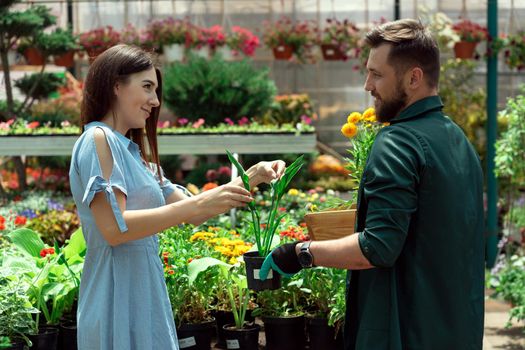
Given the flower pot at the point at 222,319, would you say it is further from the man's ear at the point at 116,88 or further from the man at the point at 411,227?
the man at the point at 411,227

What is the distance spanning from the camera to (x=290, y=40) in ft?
30.3

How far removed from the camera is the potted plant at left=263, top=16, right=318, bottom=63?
30.2ft

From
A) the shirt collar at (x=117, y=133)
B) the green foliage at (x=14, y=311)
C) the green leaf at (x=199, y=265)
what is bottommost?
the green foliage at (x=14, y=311)

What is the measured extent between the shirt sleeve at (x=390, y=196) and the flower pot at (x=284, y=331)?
2.00m

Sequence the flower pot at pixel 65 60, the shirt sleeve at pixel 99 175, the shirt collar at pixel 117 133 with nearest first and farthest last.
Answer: the shirt sleeve at pixel 99 175 → the shirt collar at pixel 117 133 → the flower pot at pixel 65 60

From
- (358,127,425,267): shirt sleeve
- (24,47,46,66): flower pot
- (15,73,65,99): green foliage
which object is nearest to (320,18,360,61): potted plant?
(15,73,65,99): green foliage

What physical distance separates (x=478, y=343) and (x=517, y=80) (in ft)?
28.2

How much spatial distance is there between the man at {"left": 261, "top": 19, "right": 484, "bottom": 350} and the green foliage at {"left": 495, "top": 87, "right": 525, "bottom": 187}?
424 centimetres

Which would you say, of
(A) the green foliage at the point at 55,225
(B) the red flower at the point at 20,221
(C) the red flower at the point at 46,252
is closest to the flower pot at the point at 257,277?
(C) the red flower at the point at 46,252

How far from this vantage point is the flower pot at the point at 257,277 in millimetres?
2336

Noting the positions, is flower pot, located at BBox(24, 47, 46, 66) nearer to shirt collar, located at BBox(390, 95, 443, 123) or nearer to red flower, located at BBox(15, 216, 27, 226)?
red flower, located at BBox(15, 216, 27, 226)

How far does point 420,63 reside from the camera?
2137 mm

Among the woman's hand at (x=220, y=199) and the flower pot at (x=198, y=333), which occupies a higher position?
the woman's hand at (x=220, y=199)

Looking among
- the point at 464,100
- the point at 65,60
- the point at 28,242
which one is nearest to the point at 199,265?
the point at 28,242
